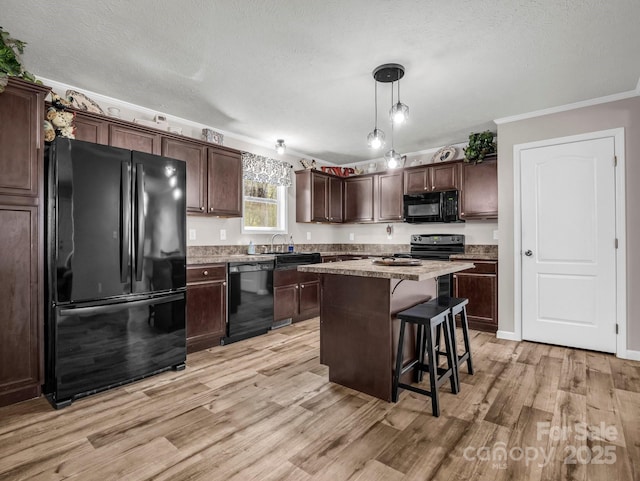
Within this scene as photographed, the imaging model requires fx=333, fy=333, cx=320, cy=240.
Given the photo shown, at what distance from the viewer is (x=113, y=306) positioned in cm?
251

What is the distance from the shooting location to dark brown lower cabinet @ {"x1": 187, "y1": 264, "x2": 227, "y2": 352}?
3.33m

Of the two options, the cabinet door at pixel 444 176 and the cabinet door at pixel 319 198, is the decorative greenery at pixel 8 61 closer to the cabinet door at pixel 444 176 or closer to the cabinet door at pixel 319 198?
the cabinet door at pixel 319 198

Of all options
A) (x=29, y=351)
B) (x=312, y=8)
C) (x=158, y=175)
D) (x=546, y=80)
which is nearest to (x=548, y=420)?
(x=546, y=80)

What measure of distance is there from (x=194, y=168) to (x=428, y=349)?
9.71 feet

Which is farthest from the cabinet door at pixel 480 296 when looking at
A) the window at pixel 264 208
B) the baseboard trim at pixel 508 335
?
the window at pixel 264 208

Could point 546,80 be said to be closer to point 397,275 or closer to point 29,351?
point 397,275

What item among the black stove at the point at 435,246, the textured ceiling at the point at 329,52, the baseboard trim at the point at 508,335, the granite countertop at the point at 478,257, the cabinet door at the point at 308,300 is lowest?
the baseboard trim at the point at 508,335

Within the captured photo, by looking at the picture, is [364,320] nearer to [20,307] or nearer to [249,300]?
[249,300]

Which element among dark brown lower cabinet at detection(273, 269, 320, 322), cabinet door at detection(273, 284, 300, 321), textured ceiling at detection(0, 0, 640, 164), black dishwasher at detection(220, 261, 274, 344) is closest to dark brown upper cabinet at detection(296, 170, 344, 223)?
dark brown lower cabinet at detection(273, 269, 320, 322)

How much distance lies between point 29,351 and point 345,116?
354 centimetres

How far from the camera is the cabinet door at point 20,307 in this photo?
225 centimetres

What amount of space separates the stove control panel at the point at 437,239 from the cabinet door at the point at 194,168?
3.21 meters

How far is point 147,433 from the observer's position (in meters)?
1.98

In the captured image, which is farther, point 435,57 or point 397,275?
point 435,57
